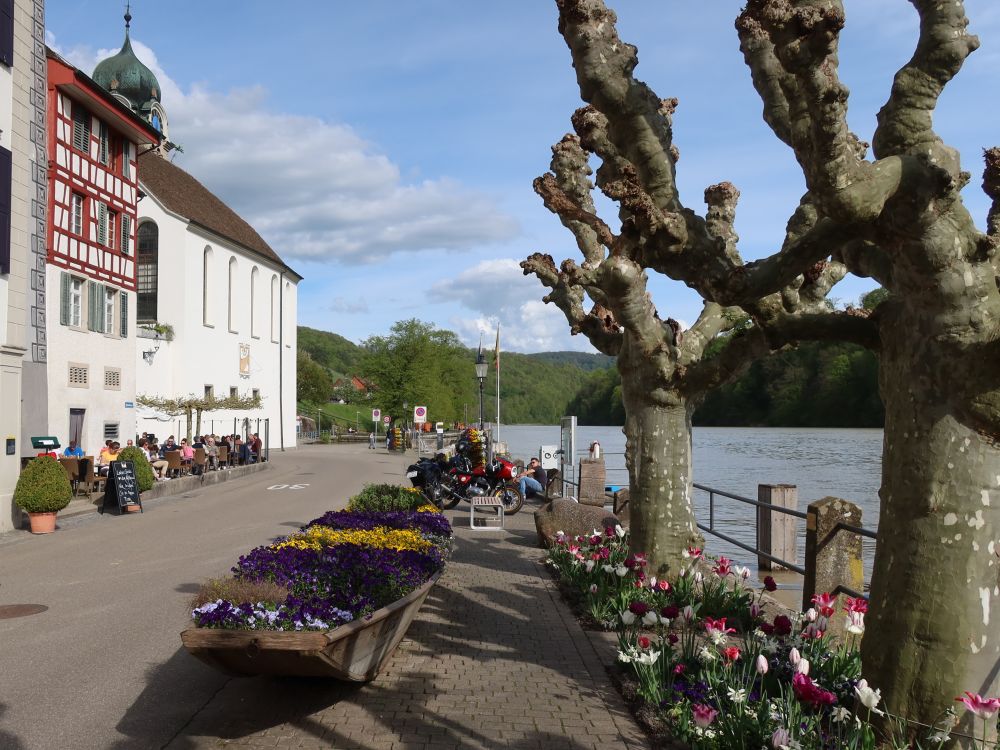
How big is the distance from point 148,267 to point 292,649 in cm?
4246

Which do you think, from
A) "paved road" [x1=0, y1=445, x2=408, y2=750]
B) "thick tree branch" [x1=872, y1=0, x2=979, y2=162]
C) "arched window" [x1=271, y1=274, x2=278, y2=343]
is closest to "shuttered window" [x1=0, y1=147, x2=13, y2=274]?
"paved road" [x1=0, y1=445, x2=408, y2=750]

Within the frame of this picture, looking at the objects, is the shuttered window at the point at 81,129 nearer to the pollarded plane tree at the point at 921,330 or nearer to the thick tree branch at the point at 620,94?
the thick tree branch at the point at 620,94

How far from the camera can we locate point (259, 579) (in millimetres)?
6168

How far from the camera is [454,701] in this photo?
19.2 ft

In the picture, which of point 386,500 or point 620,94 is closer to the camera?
point 620,94

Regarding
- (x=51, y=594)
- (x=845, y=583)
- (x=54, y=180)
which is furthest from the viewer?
(x=54, y=180)

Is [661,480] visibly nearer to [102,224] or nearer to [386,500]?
[386,500]

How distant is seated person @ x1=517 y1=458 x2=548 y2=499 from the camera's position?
20.8 m

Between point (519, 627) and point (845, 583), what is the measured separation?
2772mm

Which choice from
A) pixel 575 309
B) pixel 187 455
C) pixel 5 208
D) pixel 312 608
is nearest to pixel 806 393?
pixel 187 455

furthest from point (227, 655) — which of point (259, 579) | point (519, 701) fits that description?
point (519, 701)

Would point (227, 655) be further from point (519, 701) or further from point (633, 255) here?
point (633, 255)

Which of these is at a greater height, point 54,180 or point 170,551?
point 54,180

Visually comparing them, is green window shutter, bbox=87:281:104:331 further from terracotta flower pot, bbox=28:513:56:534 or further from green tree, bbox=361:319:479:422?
green tree, bbox=361:319:479:422
